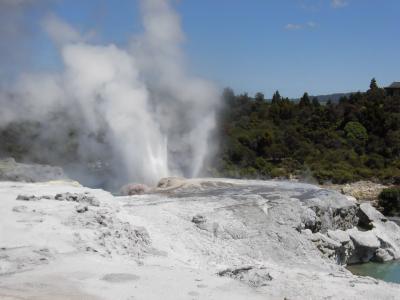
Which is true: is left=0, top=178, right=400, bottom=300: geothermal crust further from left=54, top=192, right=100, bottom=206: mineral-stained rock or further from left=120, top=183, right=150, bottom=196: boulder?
left=120, top=183, right=150, bottom=196: boulder

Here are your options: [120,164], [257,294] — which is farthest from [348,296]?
[120,164]

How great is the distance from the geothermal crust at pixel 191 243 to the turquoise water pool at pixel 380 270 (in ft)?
1.06

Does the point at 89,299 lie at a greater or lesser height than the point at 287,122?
lesser

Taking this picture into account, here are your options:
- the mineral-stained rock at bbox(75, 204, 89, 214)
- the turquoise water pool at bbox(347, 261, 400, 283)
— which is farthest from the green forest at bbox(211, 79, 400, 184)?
the mineral-stained rock at bbox(75, 204, 89, 214)

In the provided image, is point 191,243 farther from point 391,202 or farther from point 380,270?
point 391,202

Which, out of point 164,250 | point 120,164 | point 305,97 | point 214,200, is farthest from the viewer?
point 305,97

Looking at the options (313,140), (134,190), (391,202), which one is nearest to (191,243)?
(134,190)

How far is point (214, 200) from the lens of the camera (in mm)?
13344

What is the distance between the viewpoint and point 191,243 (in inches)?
419

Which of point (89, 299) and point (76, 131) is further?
point (76, 131)

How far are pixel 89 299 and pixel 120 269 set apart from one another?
1.40 meters

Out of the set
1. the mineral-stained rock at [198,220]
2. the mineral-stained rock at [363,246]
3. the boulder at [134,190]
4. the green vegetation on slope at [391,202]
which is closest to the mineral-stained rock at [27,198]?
the mineral-stained rock at [198,220]

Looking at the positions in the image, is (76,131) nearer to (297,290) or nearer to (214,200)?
(214,200)

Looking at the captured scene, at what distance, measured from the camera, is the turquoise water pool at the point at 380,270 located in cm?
1370
